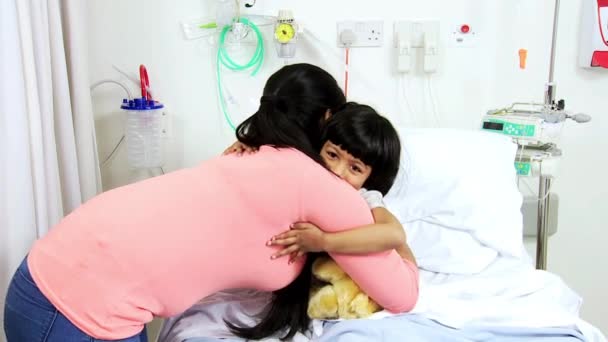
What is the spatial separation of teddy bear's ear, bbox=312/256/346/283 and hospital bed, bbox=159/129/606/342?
0.34ft

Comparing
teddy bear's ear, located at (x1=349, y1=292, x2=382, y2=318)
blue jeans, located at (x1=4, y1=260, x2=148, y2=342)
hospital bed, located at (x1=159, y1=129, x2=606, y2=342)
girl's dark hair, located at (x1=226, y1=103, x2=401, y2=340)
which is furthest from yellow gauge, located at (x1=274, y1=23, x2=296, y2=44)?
blue jeans, located at (x1=4, y1=260, x2=148, y2=342)

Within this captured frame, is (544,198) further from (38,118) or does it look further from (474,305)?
(38,118)

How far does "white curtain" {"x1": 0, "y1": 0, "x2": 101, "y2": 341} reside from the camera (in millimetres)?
1417

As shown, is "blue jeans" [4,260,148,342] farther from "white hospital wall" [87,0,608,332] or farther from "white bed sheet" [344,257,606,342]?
"white hospital wall" [87,0,608,332]

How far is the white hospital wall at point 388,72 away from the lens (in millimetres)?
2105

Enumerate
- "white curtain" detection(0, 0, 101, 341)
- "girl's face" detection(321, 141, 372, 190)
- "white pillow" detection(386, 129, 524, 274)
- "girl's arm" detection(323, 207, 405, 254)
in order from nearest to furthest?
"girl's arm" detection(323, 207, 405, 254) < "girl's face" detection(321, 141, 372, 190) < "white curtain" detection(0, 0, 101, 341) < "white pillow" detection(386, 129, 524, 274)

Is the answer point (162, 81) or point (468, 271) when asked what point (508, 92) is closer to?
point (468, 271)

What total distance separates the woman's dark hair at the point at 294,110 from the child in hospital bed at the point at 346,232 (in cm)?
4

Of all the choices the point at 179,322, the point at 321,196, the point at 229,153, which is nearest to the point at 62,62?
the point at 229,153

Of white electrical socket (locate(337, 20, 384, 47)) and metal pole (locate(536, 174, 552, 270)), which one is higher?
white electrical socket (locate(337, 20, 384, 47))

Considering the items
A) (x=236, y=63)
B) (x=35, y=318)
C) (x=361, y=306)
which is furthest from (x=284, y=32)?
(x=35, y=318)

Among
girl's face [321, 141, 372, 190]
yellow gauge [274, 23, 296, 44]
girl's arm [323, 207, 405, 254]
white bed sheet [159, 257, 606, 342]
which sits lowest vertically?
white bed sheet [159, 257, 606, 342]

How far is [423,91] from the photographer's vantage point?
2.19m

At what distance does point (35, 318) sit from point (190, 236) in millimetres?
318
